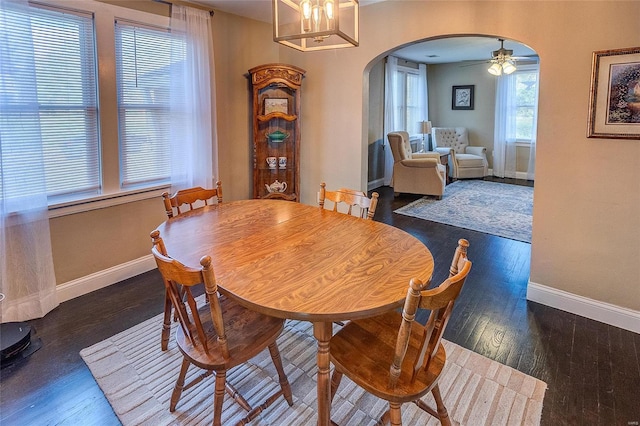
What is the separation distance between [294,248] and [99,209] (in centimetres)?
212

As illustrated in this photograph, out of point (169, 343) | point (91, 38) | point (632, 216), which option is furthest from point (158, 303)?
point (632, 216)

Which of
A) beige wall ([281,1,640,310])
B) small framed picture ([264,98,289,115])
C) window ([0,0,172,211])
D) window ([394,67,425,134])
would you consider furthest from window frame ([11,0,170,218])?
window ([394,67,425,134])

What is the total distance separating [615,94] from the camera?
249 cm

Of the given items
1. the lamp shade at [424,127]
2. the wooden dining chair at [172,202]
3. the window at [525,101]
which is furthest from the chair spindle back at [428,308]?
the window at [525,101]

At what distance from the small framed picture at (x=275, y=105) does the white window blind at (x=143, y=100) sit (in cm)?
104

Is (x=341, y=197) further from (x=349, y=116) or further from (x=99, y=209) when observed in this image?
(x=99, y=209)

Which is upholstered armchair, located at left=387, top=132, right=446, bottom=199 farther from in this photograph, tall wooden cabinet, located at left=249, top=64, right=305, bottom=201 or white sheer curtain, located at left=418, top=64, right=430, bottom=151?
tall wooden cabinet, located at left=249, top=64, right=305, bottom=201

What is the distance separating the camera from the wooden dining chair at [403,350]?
4.00 feet

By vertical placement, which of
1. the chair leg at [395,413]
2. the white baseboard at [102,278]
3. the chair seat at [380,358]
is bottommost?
the white baseboard at [102,278]

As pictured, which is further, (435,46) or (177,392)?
(435,46)

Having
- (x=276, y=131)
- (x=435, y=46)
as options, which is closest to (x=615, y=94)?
(x=276, y=131)

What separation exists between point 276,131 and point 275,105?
0.95ft

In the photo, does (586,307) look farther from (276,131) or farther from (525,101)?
(525,101)

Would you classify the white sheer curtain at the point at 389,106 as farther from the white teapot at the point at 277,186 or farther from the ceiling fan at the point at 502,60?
the white teapot at the point at 277,186
